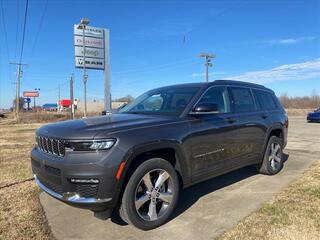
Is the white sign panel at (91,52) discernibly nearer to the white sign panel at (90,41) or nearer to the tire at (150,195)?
the white sign panel at (90,41)

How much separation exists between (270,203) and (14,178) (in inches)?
192

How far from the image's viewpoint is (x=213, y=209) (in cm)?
487

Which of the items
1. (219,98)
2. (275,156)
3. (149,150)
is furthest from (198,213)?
(275,156)

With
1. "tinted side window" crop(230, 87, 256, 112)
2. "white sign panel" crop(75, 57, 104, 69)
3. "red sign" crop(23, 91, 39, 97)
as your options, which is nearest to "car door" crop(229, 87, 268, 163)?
"tinted side window" crop(230, 87, 256, 112)

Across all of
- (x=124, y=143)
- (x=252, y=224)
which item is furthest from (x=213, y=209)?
(x=124, y=143)

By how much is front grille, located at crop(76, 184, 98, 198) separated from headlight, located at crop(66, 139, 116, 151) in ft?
1.33

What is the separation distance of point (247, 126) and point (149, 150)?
246 cm

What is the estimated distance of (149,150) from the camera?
409 centimetres

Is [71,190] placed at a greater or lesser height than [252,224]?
greater

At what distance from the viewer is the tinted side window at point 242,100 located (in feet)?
19.2

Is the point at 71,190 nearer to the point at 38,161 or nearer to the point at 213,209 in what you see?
the point at 38,161

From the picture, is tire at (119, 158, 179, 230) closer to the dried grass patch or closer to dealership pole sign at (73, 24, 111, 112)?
the dried grass patch

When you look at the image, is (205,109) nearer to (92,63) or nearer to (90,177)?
(90,177)

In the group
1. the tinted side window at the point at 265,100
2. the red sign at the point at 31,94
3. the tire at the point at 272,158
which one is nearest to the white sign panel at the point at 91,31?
the tinted side window at the point at 265,100
